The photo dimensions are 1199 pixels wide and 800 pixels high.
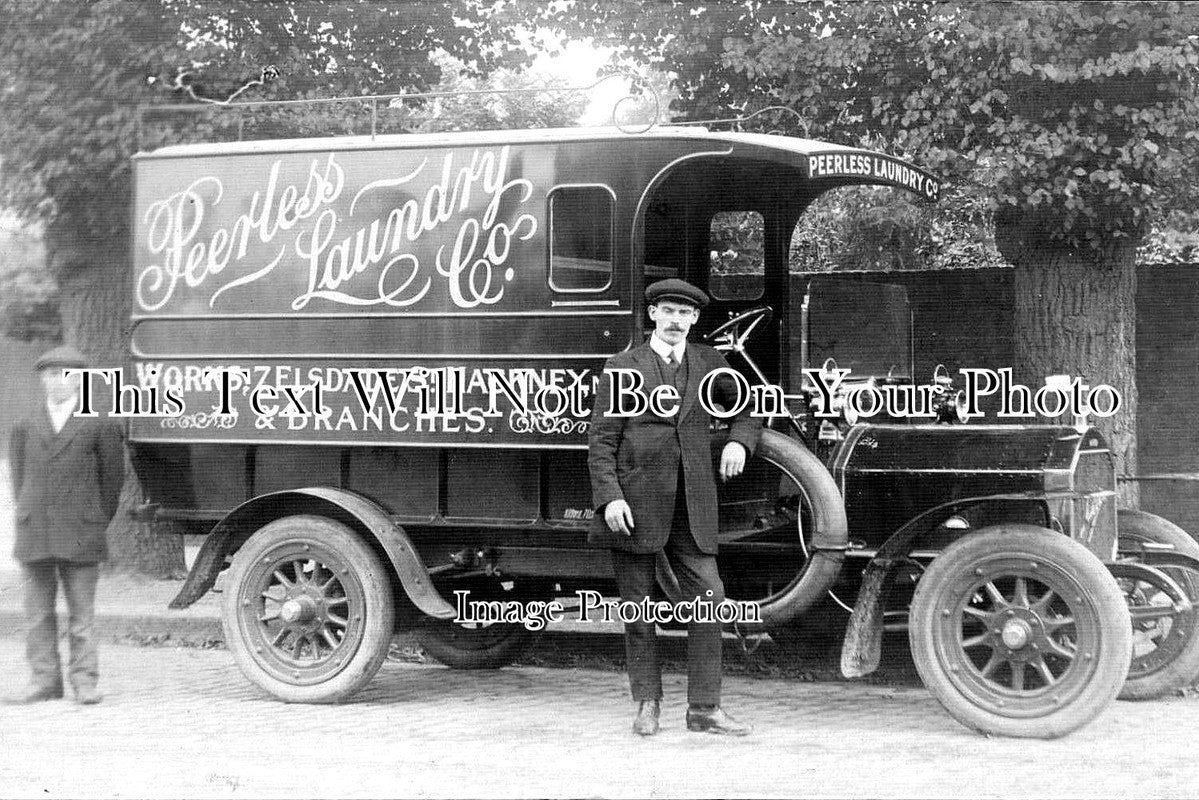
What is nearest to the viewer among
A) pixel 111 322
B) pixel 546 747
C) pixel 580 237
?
pixel 546 747

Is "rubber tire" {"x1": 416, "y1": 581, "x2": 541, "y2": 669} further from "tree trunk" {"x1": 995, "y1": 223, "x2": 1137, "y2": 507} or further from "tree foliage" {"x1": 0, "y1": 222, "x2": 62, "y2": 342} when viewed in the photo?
"tree trunk" {"x1": 995, "y1": 223, "x2": 1137, "y2": 507}

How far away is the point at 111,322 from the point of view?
9.62 meters

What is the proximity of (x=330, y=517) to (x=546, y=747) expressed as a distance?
1693 millimetres

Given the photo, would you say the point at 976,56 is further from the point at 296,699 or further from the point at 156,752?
the point at 156,752

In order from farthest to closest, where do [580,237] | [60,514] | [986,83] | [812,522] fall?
[986,83]
[60,514]
[580,237]
[812,522]

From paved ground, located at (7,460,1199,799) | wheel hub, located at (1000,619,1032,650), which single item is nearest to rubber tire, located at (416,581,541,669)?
paved ground, located at (7,460,1199,799)

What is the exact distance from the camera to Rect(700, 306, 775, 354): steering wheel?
7.28 metres

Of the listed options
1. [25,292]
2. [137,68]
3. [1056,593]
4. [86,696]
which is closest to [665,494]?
[1056,593]

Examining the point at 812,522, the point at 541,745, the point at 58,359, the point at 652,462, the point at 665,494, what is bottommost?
the point at 541,745

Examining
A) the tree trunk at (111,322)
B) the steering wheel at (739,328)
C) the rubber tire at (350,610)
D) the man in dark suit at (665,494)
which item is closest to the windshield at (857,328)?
the steering wheel at (739,328)

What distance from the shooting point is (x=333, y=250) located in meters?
6.91

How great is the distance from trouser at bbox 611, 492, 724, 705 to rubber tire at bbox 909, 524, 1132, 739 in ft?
2.74

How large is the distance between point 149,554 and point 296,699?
3.62m

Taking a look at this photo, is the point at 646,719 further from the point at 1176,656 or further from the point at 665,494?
the point at 1176,656
